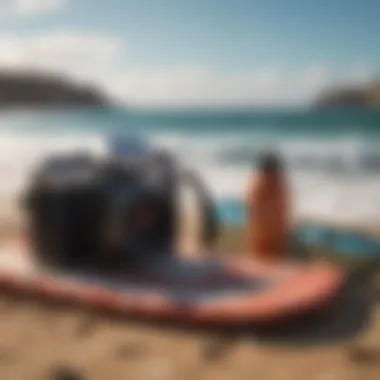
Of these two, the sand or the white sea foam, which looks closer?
the sand

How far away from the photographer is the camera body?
310 cm

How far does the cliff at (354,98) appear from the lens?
45406 mm

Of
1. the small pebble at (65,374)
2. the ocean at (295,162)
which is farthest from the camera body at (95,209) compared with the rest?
the small pebble at (65,374)

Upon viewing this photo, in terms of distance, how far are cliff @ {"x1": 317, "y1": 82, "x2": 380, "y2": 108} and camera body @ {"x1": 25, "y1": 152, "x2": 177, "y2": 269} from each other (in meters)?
43.4

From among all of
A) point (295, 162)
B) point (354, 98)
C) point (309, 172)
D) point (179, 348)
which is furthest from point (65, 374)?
point (354, 98)

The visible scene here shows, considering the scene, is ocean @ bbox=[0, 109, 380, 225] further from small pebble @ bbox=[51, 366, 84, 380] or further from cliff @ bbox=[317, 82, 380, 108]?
cliff @ bbox=[317, 82, 380, 108]

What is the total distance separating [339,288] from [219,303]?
2.06 ft

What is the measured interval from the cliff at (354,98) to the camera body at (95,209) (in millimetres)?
43441

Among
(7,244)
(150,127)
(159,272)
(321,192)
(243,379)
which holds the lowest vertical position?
(243,379)

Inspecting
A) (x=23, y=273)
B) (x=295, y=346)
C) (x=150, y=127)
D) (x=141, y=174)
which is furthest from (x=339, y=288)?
(x=150, y=127)

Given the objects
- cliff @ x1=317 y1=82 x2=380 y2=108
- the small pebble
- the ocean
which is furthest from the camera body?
cliff @ x1=317 y1=82 x2=380 y2=108

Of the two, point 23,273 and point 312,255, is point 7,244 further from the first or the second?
point 312,255

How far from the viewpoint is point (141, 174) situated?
127 inches

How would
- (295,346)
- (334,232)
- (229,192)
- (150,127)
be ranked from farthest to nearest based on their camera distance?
1. (150,127)
2. (229,192)
3. (334,232)
4. (295,346)
